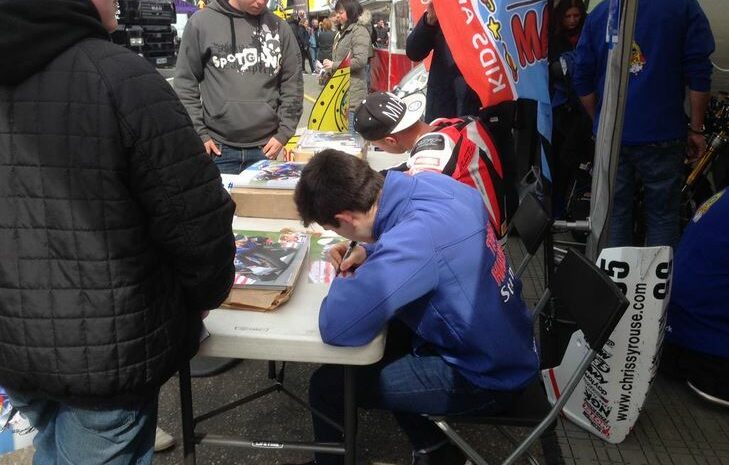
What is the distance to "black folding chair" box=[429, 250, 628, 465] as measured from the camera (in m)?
1.38

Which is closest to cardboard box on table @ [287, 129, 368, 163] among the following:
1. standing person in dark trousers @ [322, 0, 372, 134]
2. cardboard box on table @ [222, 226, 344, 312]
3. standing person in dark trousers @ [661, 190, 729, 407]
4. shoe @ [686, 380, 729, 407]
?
cardboard box on table @ [222, 226, 344, 312]

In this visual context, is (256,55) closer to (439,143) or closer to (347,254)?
(439,143)

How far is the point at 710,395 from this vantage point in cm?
242

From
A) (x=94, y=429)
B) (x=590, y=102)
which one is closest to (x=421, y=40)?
(x=590, y=102)

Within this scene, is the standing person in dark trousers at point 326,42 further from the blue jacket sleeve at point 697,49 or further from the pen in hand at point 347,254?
the pen in hand at point 347,254

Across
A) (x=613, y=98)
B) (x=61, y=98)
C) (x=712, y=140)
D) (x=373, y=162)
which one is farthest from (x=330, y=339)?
(x=712, y=140)

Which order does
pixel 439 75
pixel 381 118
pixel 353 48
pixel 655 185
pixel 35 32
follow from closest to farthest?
1. pixel 35 32
2. pixel 381 118
3. pixel 655 185
4. pixel 439 75
5. pixel 353 48

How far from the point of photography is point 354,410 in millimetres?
1583

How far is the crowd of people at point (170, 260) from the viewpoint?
1028mm

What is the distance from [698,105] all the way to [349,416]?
2.38m

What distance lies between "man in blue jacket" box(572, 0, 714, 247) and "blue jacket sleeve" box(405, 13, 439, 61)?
79cm

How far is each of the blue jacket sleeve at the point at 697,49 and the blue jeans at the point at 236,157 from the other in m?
2.09

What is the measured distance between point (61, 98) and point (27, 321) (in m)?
0.43

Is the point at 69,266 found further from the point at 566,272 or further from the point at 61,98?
the point at 566,272
